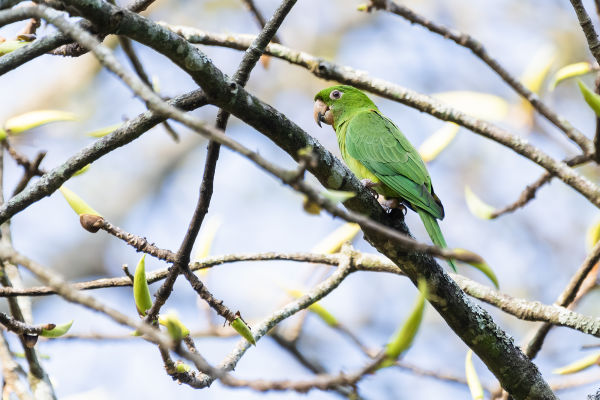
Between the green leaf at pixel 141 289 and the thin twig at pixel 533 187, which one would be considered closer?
the green leaf at pixel 141 289

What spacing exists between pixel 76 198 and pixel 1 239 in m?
0.52

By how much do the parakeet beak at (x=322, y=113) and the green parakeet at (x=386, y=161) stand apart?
0.47ft

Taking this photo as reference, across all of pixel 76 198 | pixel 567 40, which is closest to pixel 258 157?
pixel 76 198

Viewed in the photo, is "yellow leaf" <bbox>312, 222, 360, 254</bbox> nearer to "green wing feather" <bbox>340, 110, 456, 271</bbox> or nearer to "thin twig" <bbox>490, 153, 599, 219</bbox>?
"green wing feather" <bbox>340, 110, 456, 271</bbox>

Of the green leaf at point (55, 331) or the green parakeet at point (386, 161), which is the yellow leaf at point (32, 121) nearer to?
the green leaf at point (55, 331)

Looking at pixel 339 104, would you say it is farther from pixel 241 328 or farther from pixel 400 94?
pixel 241 328

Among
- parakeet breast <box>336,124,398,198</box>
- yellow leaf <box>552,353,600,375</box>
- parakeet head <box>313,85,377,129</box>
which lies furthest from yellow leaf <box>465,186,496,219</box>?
parakeet head <box>313,85,377,129</box>

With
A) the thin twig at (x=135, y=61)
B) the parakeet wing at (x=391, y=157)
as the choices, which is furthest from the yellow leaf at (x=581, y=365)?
the thin twig at (x=135, y=61)

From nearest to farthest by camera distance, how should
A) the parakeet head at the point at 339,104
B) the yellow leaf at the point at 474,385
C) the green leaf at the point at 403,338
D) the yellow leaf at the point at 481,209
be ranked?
the green leaf at the point at 403,338 < the yellow leaf at the point at 474,385 < the yellow leaf at the point at 481,209 < the parakeet head at the point at 339,104

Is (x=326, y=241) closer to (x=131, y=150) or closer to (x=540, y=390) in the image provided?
(x=540, y=390)

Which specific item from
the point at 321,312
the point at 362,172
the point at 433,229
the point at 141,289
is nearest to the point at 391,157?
the point at 362,172

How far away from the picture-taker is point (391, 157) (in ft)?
11.6

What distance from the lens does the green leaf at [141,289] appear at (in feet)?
6.19

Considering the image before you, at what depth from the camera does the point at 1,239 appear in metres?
2.51
